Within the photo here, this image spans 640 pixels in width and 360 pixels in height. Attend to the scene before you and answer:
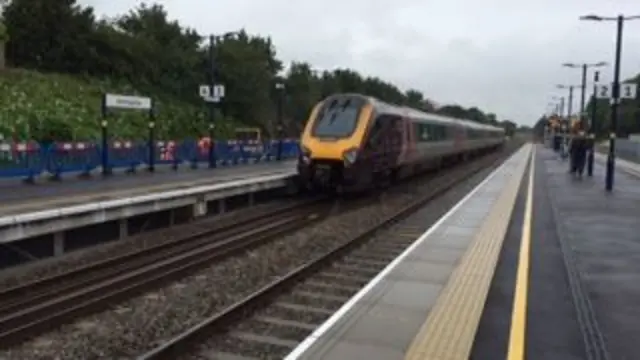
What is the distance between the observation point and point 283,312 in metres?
10.3

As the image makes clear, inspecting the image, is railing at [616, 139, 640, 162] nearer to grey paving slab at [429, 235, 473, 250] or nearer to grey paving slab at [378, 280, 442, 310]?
grey paving slab at [429, 235, 473, 250]

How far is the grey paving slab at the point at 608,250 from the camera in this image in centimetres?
935

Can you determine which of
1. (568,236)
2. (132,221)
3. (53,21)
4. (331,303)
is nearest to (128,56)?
(53,21)

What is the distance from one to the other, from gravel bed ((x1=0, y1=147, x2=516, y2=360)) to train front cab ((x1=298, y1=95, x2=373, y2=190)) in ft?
22.5

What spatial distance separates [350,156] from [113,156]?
30.4ft

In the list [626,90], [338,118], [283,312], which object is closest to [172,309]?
[283,312]

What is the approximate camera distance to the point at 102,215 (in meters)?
16.1

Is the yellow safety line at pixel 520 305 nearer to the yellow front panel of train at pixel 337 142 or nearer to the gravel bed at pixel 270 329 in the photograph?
the gravel bed at pixel 270 329

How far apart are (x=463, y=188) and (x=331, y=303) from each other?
2123 cm

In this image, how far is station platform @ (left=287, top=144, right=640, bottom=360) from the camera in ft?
26.6

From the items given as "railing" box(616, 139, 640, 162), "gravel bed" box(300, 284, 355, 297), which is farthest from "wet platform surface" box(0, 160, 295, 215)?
"railing" box(616, 139, 640, 162)

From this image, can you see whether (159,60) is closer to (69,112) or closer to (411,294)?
(69,112)

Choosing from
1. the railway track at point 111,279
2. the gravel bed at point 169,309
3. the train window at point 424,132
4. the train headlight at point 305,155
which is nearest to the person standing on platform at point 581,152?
the train window at point 424,132

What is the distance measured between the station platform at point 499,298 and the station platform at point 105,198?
20.0 feet
